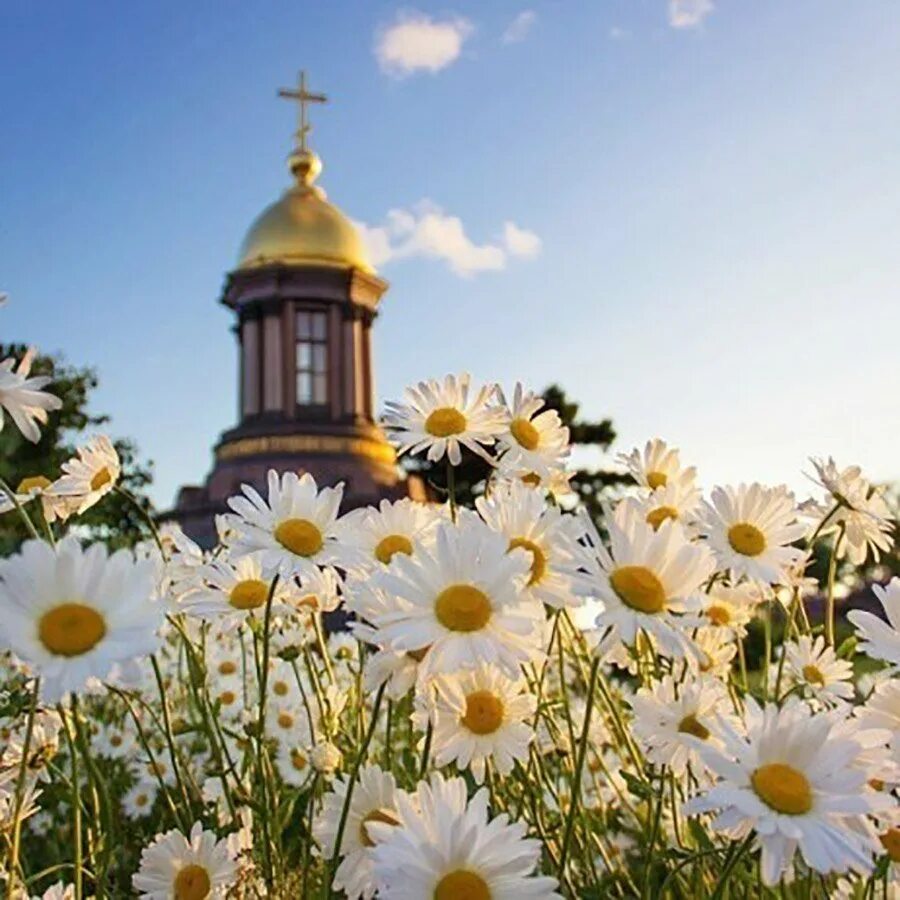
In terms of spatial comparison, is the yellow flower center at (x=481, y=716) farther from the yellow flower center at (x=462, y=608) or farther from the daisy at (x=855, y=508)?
the daisy at (x=855, y=508)

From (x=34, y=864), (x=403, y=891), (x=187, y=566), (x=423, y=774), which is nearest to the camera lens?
(x=403, y=891)

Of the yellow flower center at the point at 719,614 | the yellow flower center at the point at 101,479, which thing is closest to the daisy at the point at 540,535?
the yellow flower center at the point at 101,479

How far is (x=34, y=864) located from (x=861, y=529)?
3.23m

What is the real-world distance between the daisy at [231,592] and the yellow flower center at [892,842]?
70 cm

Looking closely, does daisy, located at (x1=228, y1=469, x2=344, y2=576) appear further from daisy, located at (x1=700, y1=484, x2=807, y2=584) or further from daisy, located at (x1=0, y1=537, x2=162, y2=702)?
daisy, located at (x1=700, y1=484, x2=807, y2=584)

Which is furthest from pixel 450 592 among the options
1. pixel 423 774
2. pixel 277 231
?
pixel 277 231

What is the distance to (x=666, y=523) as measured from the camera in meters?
1.13

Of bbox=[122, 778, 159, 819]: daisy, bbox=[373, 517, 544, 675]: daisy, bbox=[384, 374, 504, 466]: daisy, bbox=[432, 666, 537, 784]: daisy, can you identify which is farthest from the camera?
bbox=[122, 778, 159, 819]: daisy

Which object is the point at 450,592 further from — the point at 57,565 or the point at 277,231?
the point at 277,231

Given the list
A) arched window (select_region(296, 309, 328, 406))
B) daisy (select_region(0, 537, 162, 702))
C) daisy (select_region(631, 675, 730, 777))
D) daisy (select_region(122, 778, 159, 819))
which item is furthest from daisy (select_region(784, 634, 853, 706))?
arched window (select_region(296, 309, 328, 406))

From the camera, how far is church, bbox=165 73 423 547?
63.4ft

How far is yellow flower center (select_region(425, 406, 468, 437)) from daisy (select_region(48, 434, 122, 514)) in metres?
0.43

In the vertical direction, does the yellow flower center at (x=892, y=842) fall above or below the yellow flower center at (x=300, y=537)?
below

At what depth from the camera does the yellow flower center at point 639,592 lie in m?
1.09
